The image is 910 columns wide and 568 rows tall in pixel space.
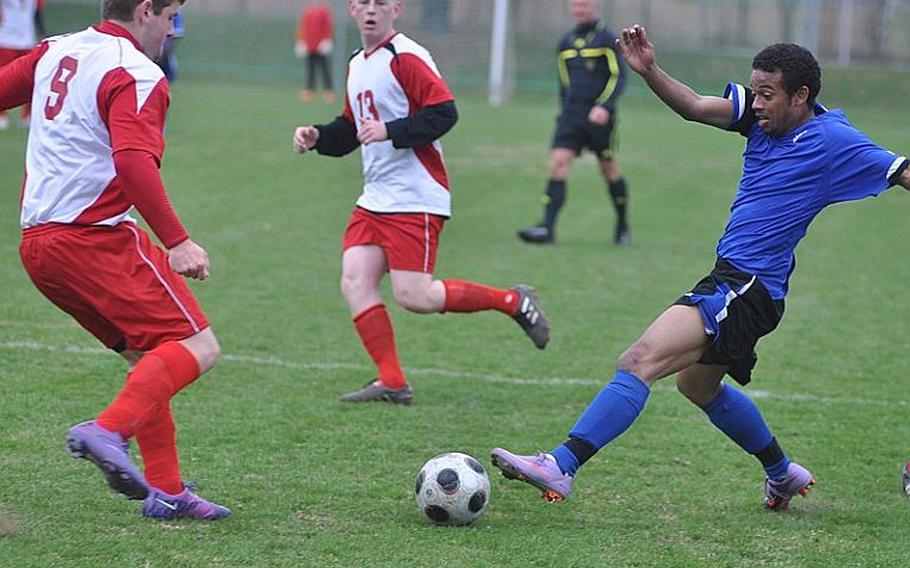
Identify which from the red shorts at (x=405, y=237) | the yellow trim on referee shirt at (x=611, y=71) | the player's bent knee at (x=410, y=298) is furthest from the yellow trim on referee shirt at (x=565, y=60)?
the player's bent knee at (x=410, y=298)

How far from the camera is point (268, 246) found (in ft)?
35.1

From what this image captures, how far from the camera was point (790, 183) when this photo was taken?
15.4 ft

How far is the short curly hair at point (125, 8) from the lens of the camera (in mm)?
4309

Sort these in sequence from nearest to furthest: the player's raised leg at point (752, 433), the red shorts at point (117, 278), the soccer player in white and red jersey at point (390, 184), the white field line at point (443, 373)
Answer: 1. the red shorts at point (117, 278)
2. the player's raised leg at point (752, 433)
3. the soccer player in white and red jersey at point (390, 184)
4. the white field line at point (443, 373)

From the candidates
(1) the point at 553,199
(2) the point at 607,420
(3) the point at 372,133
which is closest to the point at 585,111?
(1) the point at 553,199

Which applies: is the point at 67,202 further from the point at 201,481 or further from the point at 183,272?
the point at 201,481

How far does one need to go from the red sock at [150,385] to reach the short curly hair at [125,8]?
105 centimetres

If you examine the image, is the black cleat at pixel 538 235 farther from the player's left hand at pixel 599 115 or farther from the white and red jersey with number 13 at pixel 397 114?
the white and red jersey with number 13 at pixel 397 114

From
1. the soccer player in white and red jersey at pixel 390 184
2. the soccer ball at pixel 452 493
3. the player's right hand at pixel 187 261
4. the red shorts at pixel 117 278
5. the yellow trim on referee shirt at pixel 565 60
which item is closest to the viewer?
the player's right hand at pixel 187 261

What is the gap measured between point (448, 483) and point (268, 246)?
20.9 feet

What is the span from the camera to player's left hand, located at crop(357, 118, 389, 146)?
20.2 ft

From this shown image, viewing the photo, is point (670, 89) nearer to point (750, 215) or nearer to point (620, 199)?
point (750, 215)

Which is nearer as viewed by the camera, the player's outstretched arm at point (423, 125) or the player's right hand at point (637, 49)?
the player's right hand at point (637, 49)

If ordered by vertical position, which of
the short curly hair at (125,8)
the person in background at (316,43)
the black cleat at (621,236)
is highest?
the short curly hair at (125,8)
